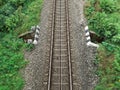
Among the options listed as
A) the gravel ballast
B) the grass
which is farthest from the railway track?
the grass

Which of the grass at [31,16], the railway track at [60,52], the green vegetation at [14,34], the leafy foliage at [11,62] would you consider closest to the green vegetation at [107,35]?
the railway track at [60,52]

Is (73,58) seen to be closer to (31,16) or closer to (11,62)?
(11,62)

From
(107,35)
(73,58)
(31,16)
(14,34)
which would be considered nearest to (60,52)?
(73,58)

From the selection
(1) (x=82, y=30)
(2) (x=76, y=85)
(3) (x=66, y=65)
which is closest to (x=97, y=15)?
(1) (x=82, y=30)

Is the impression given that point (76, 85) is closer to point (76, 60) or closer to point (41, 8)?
point (76, 60)

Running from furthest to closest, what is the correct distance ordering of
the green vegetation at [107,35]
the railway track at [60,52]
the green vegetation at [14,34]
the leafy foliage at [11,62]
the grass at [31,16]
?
the grass at [31,16]
the green vegetation at [14,34]
the green vegetation at [107,35]
the leafy foliage at [11,62]
the railway track at [60,52]

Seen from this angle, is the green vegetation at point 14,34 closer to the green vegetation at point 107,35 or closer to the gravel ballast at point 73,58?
the gravel ballast at point 73,58

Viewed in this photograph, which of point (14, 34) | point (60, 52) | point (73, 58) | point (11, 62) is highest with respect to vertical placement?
point (14, 34)
